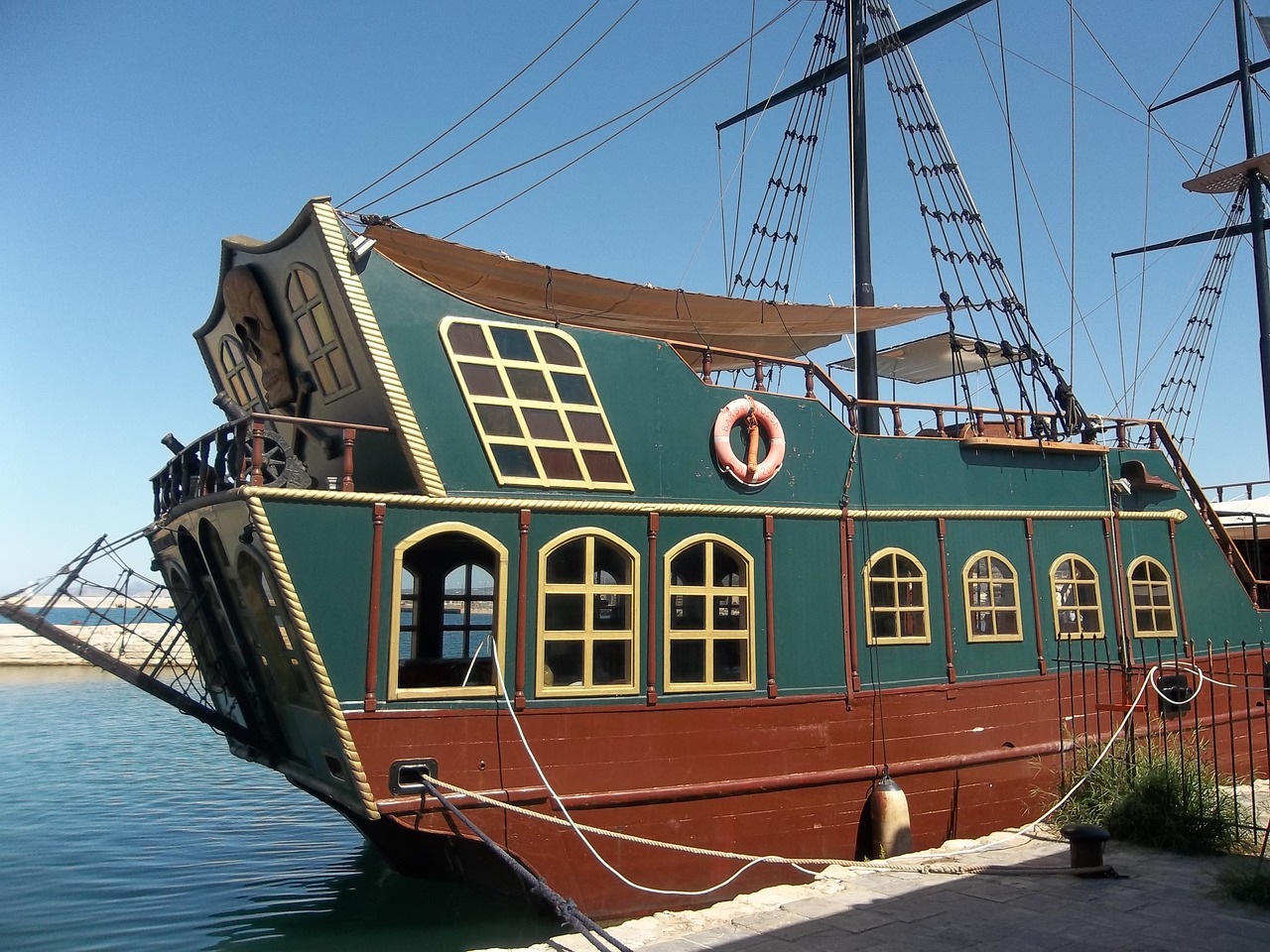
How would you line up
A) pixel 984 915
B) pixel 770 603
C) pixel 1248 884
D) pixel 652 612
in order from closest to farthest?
pixel 984 915
pixel 1248 884
pixel 652 612
pixel 770 603

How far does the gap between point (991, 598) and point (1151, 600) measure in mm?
2709

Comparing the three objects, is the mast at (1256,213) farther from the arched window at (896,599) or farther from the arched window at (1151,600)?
the arched window at (896,599)

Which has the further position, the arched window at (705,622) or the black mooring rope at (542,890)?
the arched window at (705,622)

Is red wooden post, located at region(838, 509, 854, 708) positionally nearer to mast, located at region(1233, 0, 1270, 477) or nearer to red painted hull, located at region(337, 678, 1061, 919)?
red painted hull, located at region(337, 678, 1061, 919)

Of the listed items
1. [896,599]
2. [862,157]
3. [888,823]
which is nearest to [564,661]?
[888,823]

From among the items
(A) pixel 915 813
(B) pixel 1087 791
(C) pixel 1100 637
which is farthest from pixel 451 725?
(C) pixel 1100 637

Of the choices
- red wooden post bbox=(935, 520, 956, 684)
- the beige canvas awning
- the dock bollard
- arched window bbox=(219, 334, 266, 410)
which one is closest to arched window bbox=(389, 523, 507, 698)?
arched window bbox=(219, 334, 266, 410)

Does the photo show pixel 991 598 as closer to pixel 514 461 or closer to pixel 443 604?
pixel 514 461

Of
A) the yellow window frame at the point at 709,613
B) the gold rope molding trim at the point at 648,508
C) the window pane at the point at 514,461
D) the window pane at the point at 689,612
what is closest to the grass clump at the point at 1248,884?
the yellow window frame at the point at 709,613

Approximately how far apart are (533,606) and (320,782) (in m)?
2.47

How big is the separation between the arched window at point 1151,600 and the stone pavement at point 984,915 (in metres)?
4.06

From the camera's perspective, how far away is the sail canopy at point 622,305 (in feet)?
32.9

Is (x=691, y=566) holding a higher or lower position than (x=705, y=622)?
higher

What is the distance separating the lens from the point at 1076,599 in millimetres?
11336
